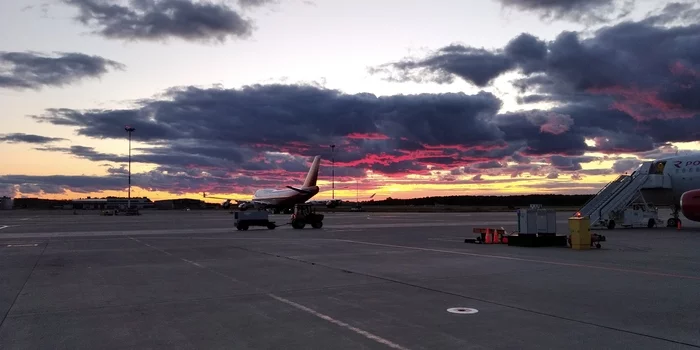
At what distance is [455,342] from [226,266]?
10821 millimetres

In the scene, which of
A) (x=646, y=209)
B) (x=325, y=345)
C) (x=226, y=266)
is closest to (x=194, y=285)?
(x=226, y=266)

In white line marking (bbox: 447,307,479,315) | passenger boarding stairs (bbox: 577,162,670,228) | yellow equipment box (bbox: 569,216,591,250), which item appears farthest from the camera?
passenger boarding stairs (bbox: 577,162,670,228)

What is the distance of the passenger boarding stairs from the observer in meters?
35.8

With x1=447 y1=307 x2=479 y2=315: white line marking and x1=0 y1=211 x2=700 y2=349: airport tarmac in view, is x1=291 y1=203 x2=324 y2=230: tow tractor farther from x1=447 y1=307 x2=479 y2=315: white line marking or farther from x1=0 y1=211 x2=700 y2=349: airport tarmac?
x1=447 y1=307 x2=479 y2=315: white line marking

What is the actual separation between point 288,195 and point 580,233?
222 feet

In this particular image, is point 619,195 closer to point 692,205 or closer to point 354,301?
point 692,205

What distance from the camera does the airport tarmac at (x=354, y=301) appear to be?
7797 mm

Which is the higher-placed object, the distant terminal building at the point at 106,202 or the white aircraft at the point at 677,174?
the white aircraft at the point at 677,174

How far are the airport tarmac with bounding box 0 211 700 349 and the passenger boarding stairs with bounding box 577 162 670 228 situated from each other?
1661 cm

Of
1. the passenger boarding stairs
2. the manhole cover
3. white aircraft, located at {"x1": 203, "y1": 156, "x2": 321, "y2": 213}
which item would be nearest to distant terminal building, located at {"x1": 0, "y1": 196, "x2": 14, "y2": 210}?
white aircraft, located at {"x1": 203, "y1": 156, "x2": 321, "y2": 213}

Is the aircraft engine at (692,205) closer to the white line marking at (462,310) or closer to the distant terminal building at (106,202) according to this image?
the white line marking at (462,310)

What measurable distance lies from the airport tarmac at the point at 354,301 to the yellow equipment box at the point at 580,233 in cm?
176

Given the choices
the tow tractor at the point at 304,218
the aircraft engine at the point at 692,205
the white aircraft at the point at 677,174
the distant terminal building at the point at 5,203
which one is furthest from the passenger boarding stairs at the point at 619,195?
the distant terminal building at the point at 5,203

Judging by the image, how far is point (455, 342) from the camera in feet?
24.6
